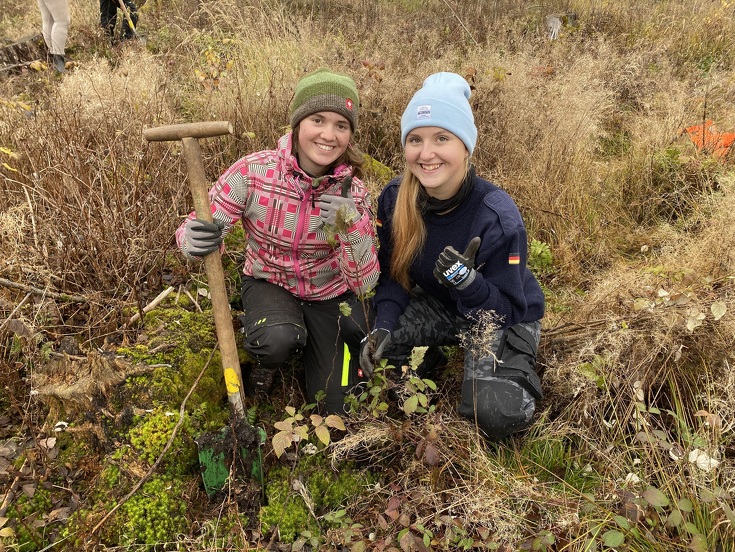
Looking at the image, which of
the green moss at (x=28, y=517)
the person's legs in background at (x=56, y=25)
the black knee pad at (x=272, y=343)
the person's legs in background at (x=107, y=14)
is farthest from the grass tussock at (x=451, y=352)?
the person's legs in background at (x=107, y=14)

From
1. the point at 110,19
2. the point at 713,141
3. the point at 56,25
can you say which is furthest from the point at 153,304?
the point at 110,19

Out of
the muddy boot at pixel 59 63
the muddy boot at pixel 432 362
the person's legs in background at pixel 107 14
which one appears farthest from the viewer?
the person's legs in background at pixel 107 14

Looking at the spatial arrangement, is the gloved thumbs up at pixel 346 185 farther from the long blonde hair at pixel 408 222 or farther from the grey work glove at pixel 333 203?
the long blonde hair at pixel 408 222

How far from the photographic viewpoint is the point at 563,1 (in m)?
7.76

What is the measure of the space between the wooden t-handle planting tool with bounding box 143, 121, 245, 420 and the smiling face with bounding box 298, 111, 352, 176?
0.50 metres

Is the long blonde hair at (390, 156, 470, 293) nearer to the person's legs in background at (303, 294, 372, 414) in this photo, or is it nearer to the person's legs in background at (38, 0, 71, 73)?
the person's legs in background at (303, 294, 372, 414)

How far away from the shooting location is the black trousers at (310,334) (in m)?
2.23

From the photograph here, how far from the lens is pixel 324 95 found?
2064 millimetres

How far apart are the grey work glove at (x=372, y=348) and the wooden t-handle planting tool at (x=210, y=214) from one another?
1.75 feet

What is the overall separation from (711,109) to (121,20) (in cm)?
706

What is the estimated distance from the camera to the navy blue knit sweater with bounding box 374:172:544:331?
6.68ft

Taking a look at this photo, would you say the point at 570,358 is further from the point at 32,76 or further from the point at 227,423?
the point at 32,76

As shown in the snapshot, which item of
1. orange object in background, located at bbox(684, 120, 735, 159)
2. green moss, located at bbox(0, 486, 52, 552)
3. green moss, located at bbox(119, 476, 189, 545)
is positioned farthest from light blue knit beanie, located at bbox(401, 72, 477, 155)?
orange object in background, located at bbox(684, 120, 735, 159)

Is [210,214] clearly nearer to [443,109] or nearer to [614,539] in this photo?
[443,109]
